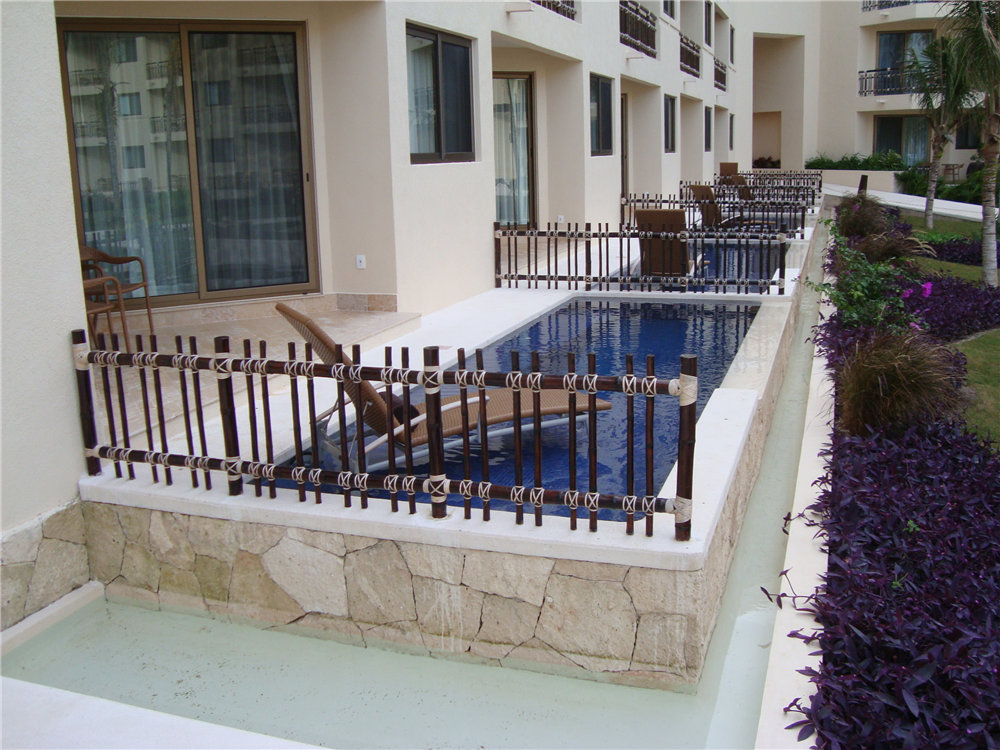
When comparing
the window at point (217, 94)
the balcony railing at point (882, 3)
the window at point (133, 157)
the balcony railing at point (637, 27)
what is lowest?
the window at point (133, 157)

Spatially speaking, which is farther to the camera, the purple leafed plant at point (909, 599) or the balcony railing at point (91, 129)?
the balcony railing at point (91, 129)

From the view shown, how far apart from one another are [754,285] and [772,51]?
106 feet

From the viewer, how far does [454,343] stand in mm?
8273

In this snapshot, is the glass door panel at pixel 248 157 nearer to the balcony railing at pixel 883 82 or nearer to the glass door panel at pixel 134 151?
the glass door panel at pixel 134 151

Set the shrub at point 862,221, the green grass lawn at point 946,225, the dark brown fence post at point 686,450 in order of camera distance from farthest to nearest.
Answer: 1. the green grass lawn at point 946,225
2. the shrub at point 862,221
3. the dark brown fence post at point 686,450

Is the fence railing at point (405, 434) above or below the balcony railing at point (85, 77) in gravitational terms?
below

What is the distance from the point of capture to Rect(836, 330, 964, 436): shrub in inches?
220

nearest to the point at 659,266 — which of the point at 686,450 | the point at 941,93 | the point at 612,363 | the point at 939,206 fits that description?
the point at 612,363

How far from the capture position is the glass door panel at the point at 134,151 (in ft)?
26.5

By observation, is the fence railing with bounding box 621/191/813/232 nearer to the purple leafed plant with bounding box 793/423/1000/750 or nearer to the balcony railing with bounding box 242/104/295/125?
the balcony railing with bounding box 242/104/295/125

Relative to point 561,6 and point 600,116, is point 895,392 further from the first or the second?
point 600,116

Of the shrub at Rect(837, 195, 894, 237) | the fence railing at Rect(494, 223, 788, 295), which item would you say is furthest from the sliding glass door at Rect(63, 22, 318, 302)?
the shrub at Rect(837, 195, 894, 237)

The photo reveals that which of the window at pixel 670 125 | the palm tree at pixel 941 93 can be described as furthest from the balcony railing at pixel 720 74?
the palm tree at pixel 941 93

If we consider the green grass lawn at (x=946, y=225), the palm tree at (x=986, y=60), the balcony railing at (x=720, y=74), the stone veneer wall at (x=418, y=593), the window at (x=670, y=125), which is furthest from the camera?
the balcony railing at (x=720, y=74)
